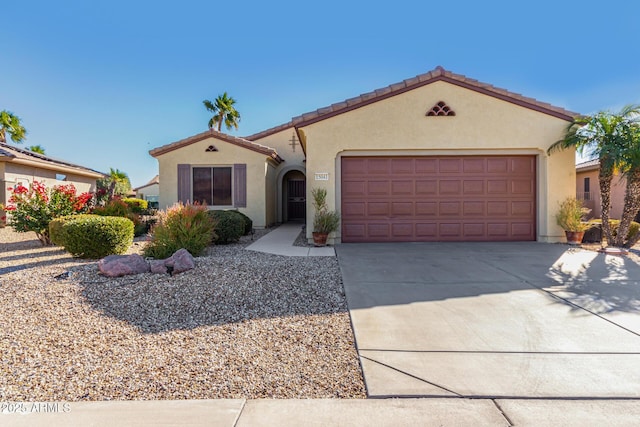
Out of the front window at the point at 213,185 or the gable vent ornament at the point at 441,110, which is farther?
the front window at the point at 213,185

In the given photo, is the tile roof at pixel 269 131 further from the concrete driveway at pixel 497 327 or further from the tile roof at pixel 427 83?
the concrete driveway at pixel 497 327

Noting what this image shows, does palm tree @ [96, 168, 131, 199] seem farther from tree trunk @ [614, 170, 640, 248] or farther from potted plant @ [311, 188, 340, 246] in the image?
tree trunk @ [614, 170, 640, 248]

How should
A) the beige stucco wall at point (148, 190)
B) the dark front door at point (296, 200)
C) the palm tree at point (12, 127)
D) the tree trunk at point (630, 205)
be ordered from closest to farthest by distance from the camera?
the tree trunk at point (630, 205) → the dark front door at point (296, 200) → the palm tree at point (12, 127) → the beige stucco wall at point (148, 190)

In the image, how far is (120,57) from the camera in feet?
45.4

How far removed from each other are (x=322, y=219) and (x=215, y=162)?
21.8 ft

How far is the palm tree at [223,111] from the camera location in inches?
1195

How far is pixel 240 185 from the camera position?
14367mm

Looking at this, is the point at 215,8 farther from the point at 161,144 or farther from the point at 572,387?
the point at 572,387

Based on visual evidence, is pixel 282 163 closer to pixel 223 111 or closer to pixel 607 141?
pixel 607 141

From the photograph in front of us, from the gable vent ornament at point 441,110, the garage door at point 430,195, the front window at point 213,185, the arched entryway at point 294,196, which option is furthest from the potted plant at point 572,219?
the arched entryway at point 294,196

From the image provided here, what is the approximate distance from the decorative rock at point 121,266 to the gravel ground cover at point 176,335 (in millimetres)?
172

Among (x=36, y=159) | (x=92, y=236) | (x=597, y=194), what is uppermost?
(x=36, y=159)

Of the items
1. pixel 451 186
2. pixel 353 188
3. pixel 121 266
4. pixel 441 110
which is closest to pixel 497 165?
pixel 451 186

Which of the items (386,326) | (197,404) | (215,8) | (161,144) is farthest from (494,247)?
(161,144)
